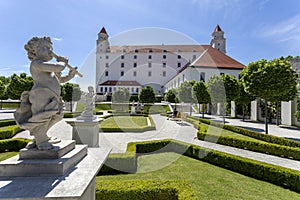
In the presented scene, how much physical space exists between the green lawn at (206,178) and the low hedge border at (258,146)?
9.44 ft

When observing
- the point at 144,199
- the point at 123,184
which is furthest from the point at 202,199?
the point at 123,184

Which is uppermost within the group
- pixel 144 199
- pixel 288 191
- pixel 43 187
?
pixel 43 187

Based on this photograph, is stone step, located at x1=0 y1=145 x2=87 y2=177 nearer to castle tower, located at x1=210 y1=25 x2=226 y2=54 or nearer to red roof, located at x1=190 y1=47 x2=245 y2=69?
red roof, located at x1=190 y1=47 x2=245 y2=69

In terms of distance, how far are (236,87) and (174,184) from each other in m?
13.2

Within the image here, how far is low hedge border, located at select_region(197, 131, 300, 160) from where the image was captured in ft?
20.2

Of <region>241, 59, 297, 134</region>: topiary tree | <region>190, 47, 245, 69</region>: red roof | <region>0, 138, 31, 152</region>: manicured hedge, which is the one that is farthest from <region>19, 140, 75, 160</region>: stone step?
<region>190, 47, 245, 69</region>: red roof

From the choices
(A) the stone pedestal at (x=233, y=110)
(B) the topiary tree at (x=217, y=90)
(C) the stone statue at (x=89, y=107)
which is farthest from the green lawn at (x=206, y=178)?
(A) the stone pedestal at (x=233, y=110)

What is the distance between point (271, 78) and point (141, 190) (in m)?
9.83

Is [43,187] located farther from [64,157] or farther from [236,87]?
[236,87]

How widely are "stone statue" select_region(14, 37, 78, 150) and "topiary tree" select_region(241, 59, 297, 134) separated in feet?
35.3

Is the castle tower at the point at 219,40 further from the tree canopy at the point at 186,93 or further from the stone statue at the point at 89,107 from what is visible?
the stone statue at the point at 89,107

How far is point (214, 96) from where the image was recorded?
1482cm

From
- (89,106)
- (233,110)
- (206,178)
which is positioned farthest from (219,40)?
(206,178)

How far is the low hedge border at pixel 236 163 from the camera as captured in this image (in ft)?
13.5
